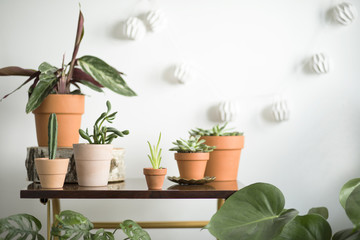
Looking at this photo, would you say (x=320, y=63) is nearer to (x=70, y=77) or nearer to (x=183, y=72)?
(x=183, y=72)

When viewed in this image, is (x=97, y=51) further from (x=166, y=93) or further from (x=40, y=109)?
(x=40, y=109)

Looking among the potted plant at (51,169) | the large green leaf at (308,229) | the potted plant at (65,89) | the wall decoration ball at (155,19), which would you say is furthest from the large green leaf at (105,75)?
the large green leaf at (308,229)

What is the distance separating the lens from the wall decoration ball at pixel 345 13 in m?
1.86

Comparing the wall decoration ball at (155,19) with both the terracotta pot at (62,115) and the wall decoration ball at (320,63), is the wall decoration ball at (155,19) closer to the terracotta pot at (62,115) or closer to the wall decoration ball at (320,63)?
the terracotta pot at (62,115)

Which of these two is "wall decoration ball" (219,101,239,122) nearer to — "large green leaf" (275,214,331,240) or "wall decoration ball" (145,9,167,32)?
"wall decoration ball" (145,9,167,32)

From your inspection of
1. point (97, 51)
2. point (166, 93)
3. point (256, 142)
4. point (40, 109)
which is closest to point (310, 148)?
point (256, 142)

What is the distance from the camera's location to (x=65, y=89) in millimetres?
1529

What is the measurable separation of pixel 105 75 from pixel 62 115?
20 centimetres

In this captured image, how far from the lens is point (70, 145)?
1.53 metres

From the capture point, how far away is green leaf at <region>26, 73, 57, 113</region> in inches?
56.1

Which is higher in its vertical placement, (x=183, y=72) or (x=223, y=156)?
(x=183, y=72)

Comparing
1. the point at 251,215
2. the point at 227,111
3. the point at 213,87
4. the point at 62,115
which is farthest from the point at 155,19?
the point at 251,215

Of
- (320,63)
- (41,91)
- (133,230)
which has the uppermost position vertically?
(320,63)

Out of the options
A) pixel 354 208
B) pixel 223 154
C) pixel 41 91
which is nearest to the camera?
pixel 354 208
